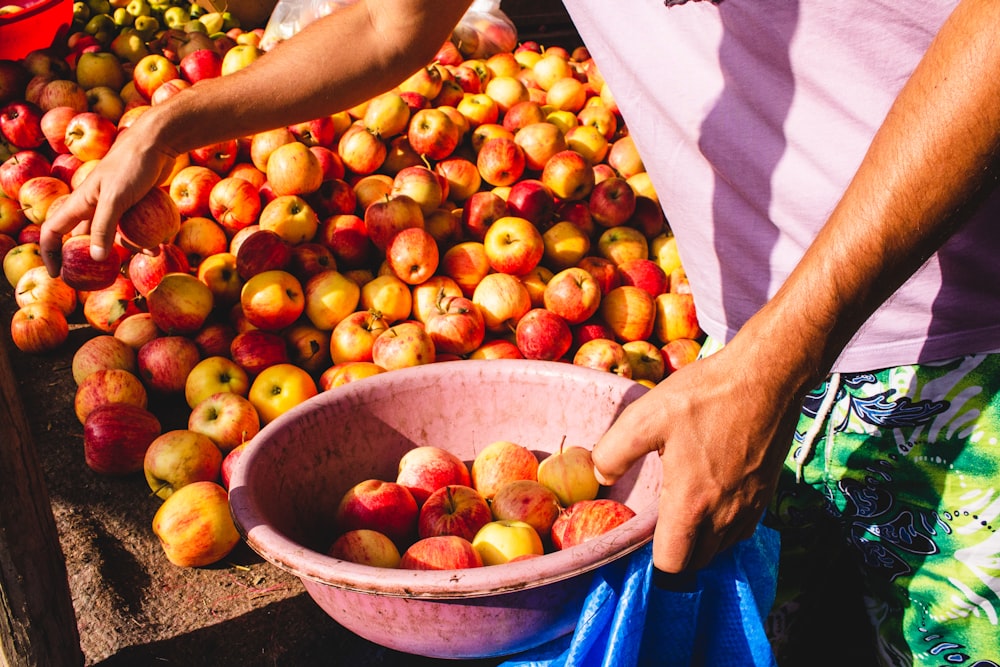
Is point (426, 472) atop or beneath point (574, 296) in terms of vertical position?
atop

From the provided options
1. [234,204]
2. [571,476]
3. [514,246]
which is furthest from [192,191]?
[571,476]

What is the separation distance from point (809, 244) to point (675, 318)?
5.33 feet

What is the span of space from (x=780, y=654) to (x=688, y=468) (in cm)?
141

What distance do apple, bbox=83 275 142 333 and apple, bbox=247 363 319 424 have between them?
91 cm

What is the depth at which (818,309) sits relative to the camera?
1.05 meters

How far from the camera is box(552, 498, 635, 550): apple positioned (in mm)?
1683

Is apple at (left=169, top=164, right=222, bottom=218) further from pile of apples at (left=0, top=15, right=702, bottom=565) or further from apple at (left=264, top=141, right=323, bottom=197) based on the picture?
apple at (left=264, top=141, right=323, bottom=197)

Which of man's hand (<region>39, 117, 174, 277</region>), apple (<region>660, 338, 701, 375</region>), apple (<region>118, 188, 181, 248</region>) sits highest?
man's hand (<region>39, 117, 174, 277</region>)

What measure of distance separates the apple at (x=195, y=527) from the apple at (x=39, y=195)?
2.20 metres

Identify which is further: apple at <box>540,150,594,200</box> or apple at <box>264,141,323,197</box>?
apple at <box>540,150,594,200</box>

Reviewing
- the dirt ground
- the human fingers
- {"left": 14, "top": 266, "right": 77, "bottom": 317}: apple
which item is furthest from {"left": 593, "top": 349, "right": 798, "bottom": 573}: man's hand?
{"left": 14, "top": 266, "right": 77, "bottom": 317}: apple

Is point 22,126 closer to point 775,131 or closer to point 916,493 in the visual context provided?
point 775,131

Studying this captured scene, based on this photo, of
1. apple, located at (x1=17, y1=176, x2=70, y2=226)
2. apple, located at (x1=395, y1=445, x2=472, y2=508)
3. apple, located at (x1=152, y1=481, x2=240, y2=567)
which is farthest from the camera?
apple, located at (x1=17, y1=176, x2=70, y2=226)

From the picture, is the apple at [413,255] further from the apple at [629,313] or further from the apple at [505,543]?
the apple at [505,543]
